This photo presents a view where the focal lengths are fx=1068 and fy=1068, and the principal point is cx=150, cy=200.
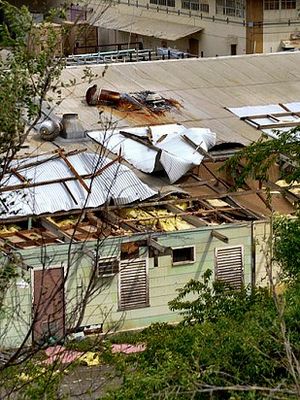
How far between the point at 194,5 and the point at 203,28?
1.11m

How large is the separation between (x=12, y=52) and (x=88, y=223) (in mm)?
7858

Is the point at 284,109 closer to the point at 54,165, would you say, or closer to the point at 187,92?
the point at 187,92

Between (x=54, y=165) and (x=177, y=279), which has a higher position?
(x=54, y=165)

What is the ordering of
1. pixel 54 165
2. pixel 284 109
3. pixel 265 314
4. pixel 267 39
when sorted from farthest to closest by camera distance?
pixel 267 39, pixel 284 109, pixel 54 165, pixel 265 314

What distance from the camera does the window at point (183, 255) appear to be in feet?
52.8

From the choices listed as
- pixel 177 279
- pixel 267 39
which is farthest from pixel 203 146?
pixel 267 39

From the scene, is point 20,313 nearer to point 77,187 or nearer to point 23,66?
point 77,187

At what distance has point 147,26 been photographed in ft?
134

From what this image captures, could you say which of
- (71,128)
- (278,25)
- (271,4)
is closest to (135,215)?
(71,128)

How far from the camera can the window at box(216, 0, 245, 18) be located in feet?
120

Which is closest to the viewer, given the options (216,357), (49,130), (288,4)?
(216,357)

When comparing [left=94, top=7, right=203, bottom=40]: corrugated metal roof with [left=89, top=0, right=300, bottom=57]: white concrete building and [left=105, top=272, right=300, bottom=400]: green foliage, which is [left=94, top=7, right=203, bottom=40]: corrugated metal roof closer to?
[left=89, top=0, right=300, bottom=57]: white concrete building

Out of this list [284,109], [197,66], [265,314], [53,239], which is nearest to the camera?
[265,314]

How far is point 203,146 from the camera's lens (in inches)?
722
